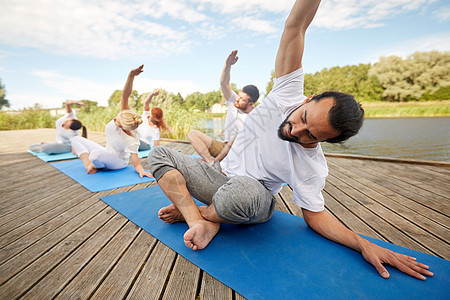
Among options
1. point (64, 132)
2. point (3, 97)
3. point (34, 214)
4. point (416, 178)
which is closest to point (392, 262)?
point (416, 178)

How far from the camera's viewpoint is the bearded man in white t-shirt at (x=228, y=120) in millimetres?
2553

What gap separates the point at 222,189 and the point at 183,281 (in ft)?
1.33

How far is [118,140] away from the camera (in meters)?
2.53

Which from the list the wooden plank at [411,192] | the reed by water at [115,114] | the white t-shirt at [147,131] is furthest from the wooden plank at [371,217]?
the reed by water at [115,114]

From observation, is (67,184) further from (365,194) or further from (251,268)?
(365,194)

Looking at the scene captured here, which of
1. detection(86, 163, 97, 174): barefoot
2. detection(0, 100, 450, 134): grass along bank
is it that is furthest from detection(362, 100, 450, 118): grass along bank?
detection(86, 163, 97, 174): barefoot

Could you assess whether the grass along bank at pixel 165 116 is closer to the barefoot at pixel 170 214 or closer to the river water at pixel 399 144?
the river water at pixel 399 144

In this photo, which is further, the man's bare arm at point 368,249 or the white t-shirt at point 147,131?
the white t-shirt at point 147,131

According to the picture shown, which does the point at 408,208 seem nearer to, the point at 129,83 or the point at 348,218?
the point at 348,218

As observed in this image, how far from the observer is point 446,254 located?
102cm

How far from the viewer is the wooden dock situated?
802 millimetres

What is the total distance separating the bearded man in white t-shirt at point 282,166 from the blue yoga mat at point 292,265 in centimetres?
5

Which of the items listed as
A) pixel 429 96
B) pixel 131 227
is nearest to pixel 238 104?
pixel 131 227

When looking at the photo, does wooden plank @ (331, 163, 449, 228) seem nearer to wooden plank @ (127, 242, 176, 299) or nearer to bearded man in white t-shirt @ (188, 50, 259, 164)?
bearded man in white t-shirt @ (188, 50, 259, 164)
